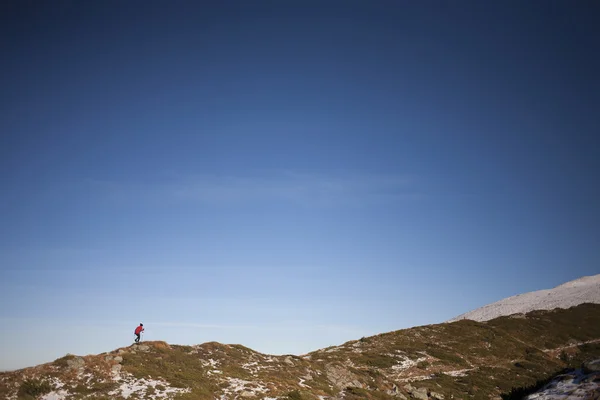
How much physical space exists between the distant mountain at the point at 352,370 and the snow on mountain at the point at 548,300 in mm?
30734

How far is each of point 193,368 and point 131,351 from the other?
669cm

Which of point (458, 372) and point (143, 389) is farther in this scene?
point (458, 372)

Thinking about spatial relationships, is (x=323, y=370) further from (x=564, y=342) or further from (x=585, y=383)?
(x=564, y=342)

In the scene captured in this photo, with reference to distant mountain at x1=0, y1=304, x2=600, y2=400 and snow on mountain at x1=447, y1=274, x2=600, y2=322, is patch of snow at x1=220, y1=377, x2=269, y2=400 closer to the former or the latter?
distant mountain at x1=0, y1=304, x2=600, y2=400

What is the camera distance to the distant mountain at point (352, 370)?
105ft

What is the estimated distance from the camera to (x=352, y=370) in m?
50.8

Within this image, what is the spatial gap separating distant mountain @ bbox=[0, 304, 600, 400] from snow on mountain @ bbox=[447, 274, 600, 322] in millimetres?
30734

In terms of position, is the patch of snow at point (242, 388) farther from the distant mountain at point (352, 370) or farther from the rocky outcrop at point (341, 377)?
the rocky outcrop at point (341, 377)

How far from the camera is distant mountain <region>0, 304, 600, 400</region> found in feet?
105

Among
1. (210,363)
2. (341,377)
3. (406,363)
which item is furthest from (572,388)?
(406,363)

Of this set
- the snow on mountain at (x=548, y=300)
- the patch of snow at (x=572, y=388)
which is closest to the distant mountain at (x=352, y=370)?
the patch of snow at (x=572, y=388)

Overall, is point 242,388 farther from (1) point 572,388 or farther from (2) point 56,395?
(1) point 572,388

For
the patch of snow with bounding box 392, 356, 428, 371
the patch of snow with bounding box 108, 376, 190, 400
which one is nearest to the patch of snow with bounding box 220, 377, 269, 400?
the patch of snow with bounding box 108, 376, 190, 400

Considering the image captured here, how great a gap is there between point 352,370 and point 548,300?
9874 centimetres
